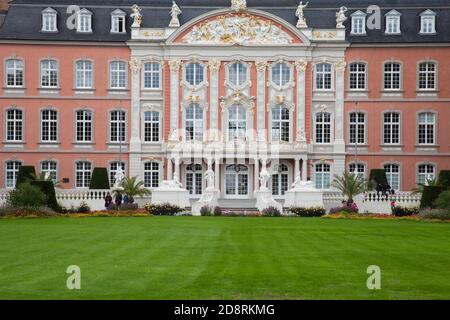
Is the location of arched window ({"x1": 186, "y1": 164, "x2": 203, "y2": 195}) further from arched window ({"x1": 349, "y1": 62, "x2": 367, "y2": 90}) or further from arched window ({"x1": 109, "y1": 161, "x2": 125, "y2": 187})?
arched window ({"x1": 349, "y1": 62, "x2": 367, "y2": 90})

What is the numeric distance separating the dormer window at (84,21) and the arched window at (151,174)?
973cm

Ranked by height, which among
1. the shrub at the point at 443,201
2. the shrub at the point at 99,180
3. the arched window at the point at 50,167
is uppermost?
the arched window at the point at 50,167

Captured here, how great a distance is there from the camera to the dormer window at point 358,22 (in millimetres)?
66625

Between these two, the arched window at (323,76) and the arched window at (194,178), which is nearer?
the arched window at (194,178)

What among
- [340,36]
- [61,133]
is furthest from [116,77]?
[340,36]

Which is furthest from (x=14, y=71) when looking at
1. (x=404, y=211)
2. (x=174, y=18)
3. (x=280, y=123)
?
(x=404, y=211)

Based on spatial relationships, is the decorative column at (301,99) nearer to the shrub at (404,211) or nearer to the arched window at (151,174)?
the arched window at (151,174)

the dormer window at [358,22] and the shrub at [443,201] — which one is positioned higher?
the dormer window at [358,22]

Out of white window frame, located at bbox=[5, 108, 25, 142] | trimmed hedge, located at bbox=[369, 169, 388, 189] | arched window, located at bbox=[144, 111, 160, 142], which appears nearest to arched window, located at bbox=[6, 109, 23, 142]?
white window frame, located at bbox=[5, 108, 25, 142]

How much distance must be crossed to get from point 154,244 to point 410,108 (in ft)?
134

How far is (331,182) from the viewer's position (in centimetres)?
6519

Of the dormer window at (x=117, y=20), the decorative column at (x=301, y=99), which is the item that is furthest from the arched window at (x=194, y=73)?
the decorative column at (x=301, y=99)

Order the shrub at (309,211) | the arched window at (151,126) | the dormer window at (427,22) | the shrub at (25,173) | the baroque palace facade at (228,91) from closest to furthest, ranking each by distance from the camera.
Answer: the shrub at (309,211) → the shrub at (25,173) → the baroque palace facade at (228,91) → the dormer window at (427,22) → the arched window at (151,126)
